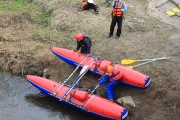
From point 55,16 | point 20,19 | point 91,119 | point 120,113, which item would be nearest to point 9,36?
point 20,19

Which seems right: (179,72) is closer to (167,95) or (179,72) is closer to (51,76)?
(167,95)

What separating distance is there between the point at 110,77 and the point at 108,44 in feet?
7.77

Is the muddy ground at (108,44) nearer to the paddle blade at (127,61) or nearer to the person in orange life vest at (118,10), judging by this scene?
the paddle blade at (127,61)

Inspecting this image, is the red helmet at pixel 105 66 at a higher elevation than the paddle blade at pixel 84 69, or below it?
higher

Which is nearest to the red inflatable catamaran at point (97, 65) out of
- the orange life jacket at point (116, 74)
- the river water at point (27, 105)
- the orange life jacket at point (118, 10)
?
the orange life jacket at point (116, 74)

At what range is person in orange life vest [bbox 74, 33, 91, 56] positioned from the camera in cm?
976

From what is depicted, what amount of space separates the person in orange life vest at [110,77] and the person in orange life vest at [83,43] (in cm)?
119

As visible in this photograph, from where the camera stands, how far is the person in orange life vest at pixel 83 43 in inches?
384

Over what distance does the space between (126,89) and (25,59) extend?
3.75 metres

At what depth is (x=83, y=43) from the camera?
9.95 metres

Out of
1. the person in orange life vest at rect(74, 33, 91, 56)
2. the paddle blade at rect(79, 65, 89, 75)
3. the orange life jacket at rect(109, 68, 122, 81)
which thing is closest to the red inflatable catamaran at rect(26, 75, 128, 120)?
the paddle blade at rect(79, 65, 89, 75)

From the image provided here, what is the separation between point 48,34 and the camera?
11695 mm

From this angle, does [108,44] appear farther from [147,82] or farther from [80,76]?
[147,82]

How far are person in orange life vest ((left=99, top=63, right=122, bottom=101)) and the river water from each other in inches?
34.5
